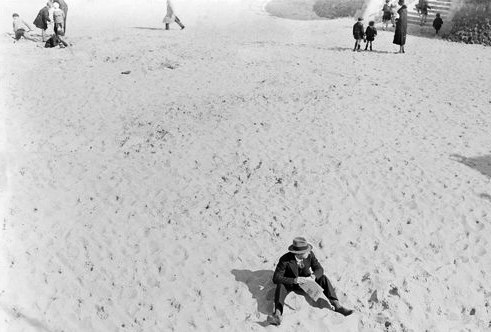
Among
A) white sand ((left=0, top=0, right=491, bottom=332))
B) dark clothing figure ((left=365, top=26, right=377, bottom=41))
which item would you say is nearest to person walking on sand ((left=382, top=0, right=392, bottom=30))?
dark clothing figure ((left=365, top=26, right=377, bottom=41))

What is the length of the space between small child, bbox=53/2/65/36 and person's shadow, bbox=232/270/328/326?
17.9 m

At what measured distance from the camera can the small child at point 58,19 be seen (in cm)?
2284

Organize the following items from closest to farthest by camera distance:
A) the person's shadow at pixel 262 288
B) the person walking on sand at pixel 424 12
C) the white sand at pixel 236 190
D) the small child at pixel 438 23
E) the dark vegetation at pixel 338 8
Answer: the person's shadow at pixel 262 288
the white sand at pixel 236 190
the small child at pixel 438 23
the person walking on sand at pixel 424 12
the dark vegetation at pixel 338 8

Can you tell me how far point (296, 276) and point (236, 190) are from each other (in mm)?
3746

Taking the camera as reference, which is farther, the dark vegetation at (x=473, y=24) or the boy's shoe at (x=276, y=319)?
the dark vegetation at (x=473, y=24)

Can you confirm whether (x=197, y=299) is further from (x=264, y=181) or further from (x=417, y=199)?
(x=417, y=199)

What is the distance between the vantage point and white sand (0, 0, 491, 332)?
29.5 feet

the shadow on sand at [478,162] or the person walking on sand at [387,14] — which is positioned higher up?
the person walking on sand at [387,14]

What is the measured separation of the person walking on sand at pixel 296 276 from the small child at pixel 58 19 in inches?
739

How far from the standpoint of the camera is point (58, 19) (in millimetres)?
23062

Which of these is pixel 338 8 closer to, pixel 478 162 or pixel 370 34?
pixel 370 34

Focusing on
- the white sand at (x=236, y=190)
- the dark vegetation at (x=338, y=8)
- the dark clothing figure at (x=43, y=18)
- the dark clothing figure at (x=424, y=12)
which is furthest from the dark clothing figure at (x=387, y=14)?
the dark clothing figure at (x=43, y=18)

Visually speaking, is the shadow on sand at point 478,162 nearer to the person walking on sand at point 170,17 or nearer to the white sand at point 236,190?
the white sand at point 236,190

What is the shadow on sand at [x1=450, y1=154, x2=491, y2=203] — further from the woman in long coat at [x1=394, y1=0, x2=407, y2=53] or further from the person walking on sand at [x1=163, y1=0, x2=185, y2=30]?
the person walking on sand at [x1=163, y1=0, x2=185, y2=30]
